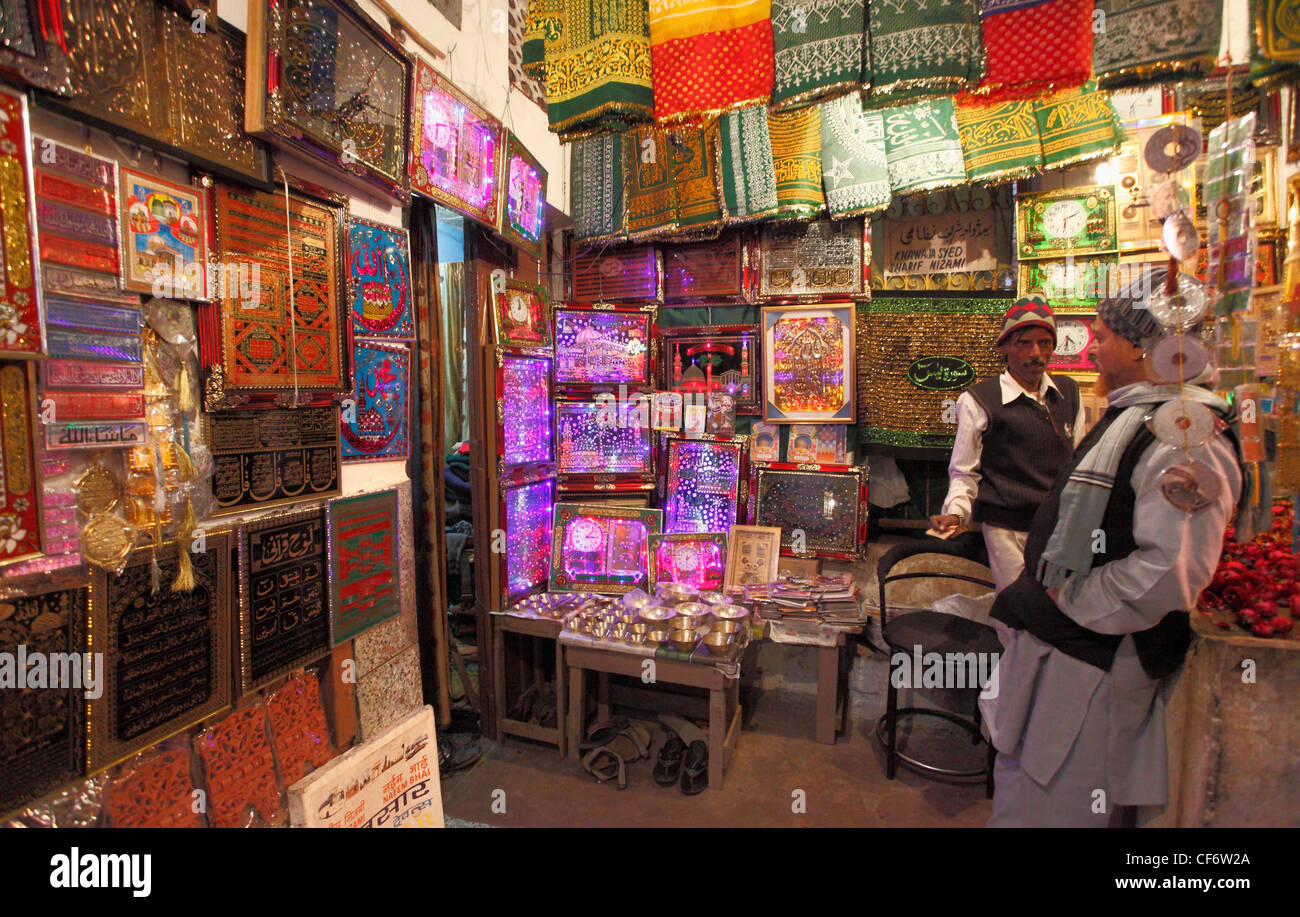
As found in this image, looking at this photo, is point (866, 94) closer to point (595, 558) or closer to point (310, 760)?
point (595, 558)

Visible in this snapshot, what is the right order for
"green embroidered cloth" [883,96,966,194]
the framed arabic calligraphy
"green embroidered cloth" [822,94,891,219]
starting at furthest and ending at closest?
"green embroidered cloth" [822,94,891,219] → "green embroidered cloth" [883,96,966,194] → the framed arabic calligraphy

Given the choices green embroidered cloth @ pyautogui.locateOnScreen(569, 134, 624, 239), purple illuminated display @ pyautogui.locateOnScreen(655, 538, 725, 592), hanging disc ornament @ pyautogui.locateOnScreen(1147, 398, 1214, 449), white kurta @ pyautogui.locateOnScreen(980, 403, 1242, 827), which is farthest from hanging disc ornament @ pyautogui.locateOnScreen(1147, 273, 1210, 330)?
green embroidered cloth @ pyautogui.locateOnScreen(569, 134, 624, 239)

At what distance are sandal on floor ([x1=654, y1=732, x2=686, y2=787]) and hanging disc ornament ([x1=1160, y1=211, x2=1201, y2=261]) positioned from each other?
289cm

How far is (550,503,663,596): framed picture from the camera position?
3.93 metres

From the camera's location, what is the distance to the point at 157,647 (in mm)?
1739

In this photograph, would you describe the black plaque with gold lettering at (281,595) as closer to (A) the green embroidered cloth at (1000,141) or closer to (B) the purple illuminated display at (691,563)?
(B) the purple illuminated display at (691,563)

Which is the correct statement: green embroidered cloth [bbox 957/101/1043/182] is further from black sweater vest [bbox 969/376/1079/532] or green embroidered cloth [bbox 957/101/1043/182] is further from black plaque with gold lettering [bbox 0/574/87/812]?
black plaque with gold lettering [bbox 0/574/87/812]

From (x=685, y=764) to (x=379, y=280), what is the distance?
2.76 meters

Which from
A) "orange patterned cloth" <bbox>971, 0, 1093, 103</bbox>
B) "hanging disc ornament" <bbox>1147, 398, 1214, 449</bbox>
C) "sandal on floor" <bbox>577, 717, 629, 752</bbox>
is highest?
"orange patterned cloth" <bbox>971, 0, 1093, 103</bbox>

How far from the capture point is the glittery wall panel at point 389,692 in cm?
255

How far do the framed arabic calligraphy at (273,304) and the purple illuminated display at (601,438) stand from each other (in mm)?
1841

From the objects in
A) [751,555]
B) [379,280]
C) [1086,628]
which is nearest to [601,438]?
[751,555]

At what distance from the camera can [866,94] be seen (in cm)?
293

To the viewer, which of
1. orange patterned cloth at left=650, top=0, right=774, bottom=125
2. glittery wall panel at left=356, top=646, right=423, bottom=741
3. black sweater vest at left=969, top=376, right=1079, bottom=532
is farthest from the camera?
black sweater vest at left=969, top=376, right=1079, bottom=532
